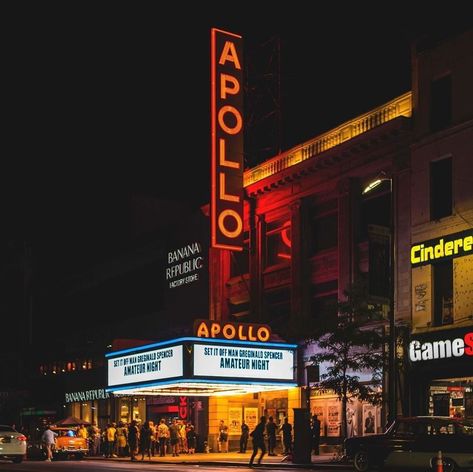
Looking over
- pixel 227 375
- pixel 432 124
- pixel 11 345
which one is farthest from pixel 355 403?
pixel 11 345

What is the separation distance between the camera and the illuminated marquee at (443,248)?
107ft

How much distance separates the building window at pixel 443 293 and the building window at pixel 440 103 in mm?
5209

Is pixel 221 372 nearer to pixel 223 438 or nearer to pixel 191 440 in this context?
pixel 223 438

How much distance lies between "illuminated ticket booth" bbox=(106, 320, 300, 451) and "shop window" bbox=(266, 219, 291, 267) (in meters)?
4.82

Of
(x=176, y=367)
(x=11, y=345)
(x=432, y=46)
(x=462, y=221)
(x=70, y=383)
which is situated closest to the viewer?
(x=462, y=221)

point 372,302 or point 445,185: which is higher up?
point 445,185

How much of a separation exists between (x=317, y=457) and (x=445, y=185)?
1160 cm

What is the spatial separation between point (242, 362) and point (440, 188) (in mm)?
11171

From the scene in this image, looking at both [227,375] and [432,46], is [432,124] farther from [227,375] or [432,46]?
[227,375]

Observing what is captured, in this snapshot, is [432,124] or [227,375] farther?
[227,375]

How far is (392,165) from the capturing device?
36.8m

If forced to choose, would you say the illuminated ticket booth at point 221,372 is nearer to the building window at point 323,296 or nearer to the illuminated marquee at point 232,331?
the illuminated marquee at point 232,331

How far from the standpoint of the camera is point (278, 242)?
43906 mm

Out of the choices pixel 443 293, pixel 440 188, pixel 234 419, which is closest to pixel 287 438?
pixel 443 293
